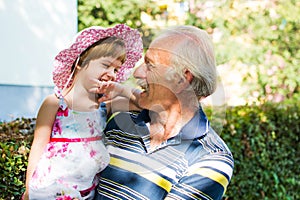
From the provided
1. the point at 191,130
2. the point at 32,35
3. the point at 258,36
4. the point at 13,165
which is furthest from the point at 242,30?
the point at 191,130

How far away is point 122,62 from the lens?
214cm

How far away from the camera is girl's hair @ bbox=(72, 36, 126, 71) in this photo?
6.75ft

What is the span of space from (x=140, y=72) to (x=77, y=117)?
298 millimetres

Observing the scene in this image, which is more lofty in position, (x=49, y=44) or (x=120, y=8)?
(x=49, y=44)

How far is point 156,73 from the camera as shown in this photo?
211 centimetres

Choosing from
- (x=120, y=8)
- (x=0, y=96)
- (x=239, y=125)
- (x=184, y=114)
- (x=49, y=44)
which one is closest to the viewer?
(x=184, y=114)

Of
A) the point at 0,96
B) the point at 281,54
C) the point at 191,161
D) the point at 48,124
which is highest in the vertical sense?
the point at 48,124

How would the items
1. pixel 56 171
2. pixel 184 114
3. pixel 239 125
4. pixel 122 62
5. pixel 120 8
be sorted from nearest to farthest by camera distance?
pixel 56 171 < pixel 122 62 < pixel 184 114 < pixel 239 125 < pixel 120 8

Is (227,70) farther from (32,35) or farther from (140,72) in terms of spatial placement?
(140,72)

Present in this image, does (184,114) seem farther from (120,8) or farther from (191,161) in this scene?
(120,8)

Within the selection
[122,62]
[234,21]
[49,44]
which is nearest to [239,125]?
[49,44]

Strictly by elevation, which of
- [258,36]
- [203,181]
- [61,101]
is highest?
[61,101]

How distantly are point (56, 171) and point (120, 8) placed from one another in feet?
22.2

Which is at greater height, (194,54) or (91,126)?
(194,54)
